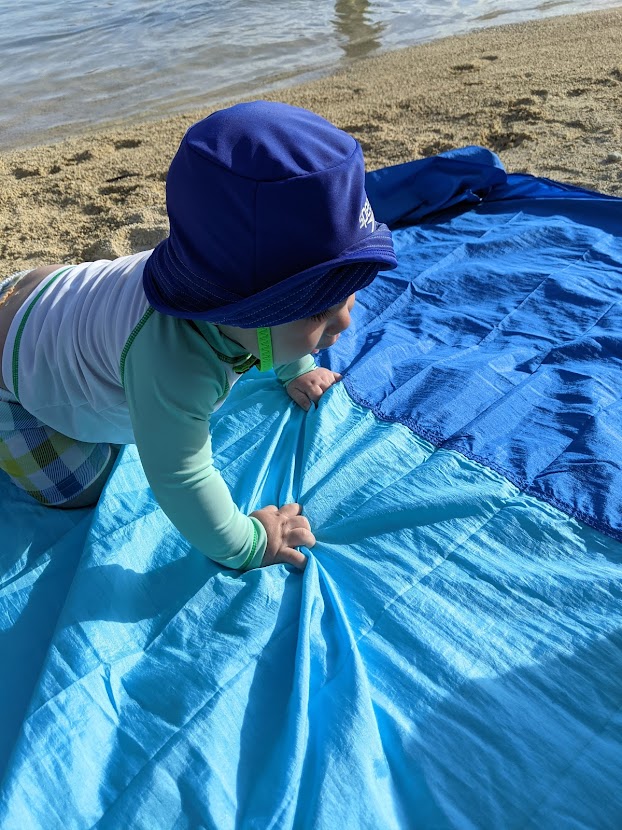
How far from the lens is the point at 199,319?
46.5 inches

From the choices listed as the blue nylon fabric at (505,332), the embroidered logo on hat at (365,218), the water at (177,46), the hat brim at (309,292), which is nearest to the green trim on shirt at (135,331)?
the hat brim at (309,292)

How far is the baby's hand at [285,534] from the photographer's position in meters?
1.56

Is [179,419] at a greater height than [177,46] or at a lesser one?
greater

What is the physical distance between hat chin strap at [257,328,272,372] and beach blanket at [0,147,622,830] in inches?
18.2

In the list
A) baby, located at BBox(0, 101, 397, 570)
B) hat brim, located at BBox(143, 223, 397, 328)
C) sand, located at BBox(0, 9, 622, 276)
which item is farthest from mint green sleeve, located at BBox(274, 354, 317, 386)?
sand, located at BBox(0, 9, 622, 276)

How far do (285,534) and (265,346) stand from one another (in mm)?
498

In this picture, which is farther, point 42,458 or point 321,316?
point 42,458

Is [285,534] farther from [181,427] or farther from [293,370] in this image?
[293,370]

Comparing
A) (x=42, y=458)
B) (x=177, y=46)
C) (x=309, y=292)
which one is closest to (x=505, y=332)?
(x=309, y=292)

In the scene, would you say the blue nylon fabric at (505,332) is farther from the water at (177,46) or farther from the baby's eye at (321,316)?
the water at (177,46)

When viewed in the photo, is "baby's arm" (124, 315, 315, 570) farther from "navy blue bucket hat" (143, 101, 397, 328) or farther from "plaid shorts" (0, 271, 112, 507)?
"plaid shorts" (0, 271, 112, 507)

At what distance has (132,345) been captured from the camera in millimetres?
1327

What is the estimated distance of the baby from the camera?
1.07m

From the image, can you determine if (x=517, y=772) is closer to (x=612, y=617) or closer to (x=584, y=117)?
(x=612, y=617)
